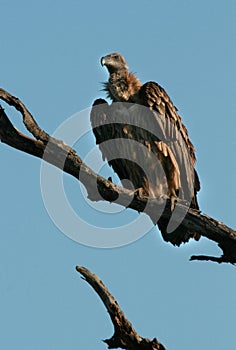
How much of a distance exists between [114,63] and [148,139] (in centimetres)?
157

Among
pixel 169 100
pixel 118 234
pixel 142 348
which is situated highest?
pixel 169 100

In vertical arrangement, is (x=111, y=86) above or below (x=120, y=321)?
above

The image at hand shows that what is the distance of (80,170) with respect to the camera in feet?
28.0

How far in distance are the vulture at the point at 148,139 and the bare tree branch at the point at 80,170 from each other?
1795 millimetres

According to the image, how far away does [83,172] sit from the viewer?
856cm

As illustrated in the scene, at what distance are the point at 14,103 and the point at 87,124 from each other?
10.0ft

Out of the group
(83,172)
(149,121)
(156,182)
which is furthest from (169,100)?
(83,172)

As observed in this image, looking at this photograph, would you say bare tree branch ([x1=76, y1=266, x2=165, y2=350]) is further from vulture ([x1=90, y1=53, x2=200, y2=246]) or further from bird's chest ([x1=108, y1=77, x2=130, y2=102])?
bird's chest ([x1=108, y1=77, x2=130, y2=102])

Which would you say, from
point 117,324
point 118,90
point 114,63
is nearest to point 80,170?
point 117,324

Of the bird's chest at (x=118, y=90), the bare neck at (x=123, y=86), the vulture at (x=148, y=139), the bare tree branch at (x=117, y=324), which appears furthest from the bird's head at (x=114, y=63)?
the bare tree branch at (x=117, y=324)

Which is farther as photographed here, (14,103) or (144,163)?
(144,163)

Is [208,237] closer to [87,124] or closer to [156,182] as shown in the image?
[156,182]

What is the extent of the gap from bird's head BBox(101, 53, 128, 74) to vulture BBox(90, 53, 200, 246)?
0.45 metres

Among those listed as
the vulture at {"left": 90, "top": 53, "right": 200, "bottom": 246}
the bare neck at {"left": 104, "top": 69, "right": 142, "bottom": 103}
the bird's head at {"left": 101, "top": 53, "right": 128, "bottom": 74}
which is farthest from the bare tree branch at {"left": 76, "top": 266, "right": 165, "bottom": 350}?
the bird's head at {"left": 101, "top": 53, "right": 128, "bottom": 74}
